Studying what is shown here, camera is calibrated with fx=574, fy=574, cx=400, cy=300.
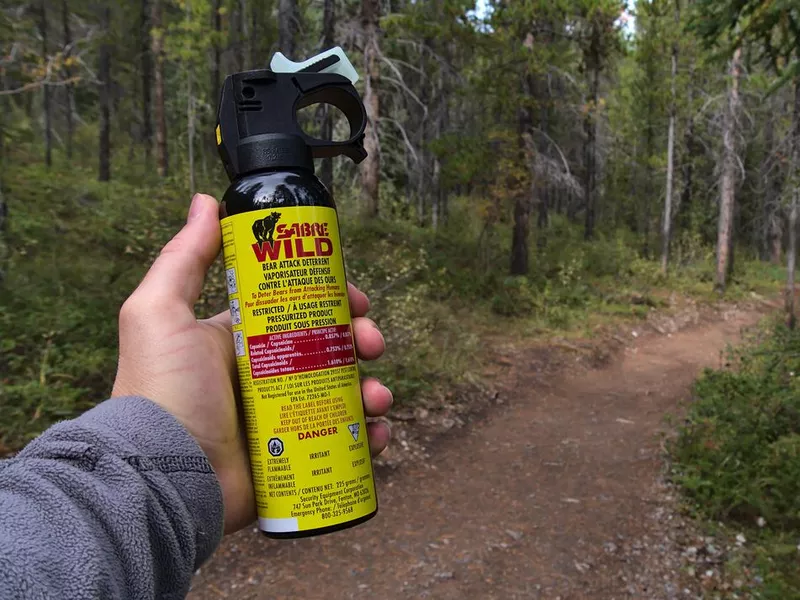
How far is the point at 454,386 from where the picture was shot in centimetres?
812

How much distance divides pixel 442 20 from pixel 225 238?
11556 mm

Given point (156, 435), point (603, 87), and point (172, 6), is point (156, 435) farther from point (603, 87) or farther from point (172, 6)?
point (603, 87)

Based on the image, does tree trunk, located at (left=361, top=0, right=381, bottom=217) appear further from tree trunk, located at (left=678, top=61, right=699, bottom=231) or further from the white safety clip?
tree trunk, located at (left=678, top=61, right=699, bottom=231)

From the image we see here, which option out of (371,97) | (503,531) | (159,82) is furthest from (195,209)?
(159,82)

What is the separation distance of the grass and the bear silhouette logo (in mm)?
4163

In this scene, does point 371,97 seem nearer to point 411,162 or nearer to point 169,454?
point 411,162

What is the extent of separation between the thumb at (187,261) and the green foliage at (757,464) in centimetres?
407

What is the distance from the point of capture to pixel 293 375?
1.64 m

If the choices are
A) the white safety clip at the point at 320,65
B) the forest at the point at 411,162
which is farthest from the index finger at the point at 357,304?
the forest at the point at 411,162

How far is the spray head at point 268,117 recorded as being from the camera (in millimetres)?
1703

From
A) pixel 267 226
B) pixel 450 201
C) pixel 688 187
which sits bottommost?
pixel 267 226

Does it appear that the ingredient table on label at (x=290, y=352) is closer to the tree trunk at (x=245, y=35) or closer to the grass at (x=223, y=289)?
the grass at (x=223, y=289)

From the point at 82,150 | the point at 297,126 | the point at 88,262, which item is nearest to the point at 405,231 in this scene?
the point at 88,262

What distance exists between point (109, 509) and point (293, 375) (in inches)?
23.0
